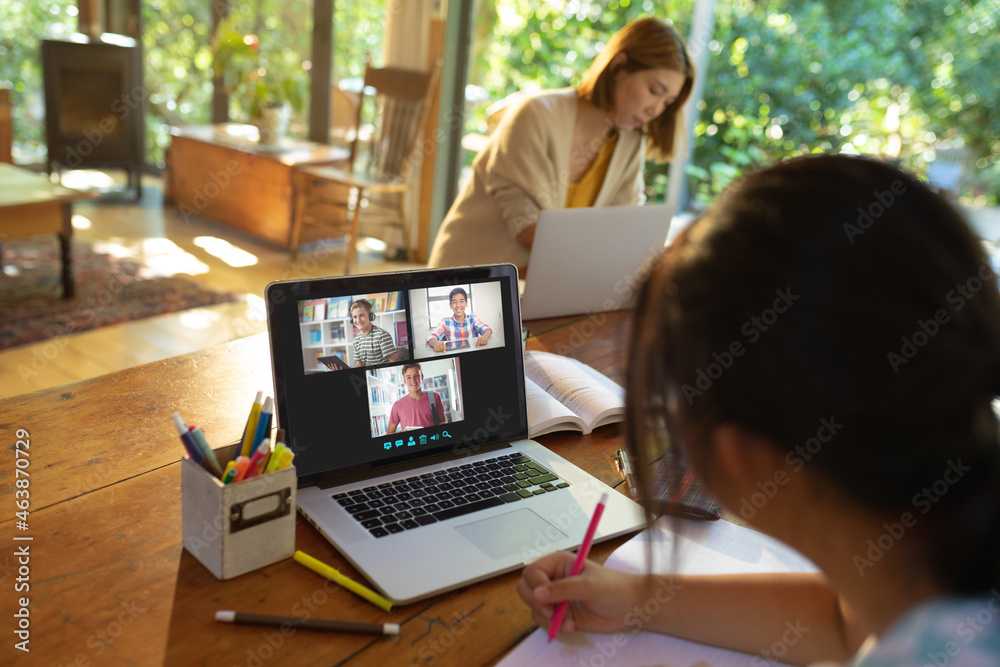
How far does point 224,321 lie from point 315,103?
2097 millimetres

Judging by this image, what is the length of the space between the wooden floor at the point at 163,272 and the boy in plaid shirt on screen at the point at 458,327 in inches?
17.4

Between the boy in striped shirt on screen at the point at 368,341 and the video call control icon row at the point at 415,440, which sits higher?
the boy in striped shirt on screen at the point at 368,341

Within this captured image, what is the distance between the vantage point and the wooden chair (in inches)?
157

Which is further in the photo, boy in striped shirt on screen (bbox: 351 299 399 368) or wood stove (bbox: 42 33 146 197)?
wood stove (bbox: 42 33 146 197)

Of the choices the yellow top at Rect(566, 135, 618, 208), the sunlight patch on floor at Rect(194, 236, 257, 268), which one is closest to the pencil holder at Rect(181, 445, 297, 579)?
the yellow top at Rect(566, 135, 618, 208)

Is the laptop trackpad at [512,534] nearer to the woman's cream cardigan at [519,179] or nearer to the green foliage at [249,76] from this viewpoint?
the woman's cream cardigan at [519,179]

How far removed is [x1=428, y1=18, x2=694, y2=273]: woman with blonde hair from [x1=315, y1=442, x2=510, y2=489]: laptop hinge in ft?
3.03

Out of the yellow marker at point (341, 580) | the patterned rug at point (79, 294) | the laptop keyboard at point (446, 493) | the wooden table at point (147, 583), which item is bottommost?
the patterned rug at point (79, 294)

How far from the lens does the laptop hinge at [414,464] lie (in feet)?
3.05

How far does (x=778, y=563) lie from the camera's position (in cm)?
88

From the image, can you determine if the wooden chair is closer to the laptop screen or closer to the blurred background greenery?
the blurred background greenery

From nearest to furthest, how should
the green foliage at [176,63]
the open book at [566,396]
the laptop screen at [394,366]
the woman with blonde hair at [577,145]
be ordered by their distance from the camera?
1. the laptop screen at [394,366]
2. the open book at [566,396]
3. the woman with blonde hair at [577,145]
4. the green foliage at [176,63]

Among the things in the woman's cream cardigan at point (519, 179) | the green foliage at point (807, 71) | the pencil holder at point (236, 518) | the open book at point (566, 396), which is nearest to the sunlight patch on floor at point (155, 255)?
the green foliage at point (807, 71)

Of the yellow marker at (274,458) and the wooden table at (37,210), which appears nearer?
the yellow marker at (274,458)
